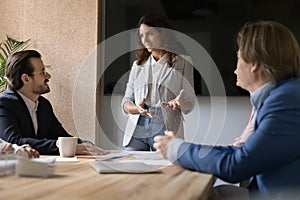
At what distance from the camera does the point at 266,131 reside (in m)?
1.24

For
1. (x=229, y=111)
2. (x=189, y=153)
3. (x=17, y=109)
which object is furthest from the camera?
(x=229, y=111)

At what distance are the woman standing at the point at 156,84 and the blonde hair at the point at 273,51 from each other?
1.04 metres

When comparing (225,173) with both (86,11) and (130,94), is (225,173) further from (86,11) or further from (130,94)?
(86,11)

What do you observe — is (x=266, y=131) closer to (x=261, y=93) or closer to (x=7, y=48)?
(x=261, y=93)

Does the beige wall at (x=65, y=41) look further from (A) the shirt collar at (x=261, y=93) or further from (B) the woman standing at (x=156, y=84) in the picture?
(A) the shirt collar at (x=261, y=93)

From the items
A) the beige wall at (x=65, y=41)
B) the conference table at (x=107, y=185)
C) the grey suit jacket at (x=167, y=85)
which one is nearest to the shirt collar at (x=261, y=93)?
the conference table at (x=107, y=185)

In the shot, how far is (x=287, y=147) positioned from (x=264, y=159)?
72 millimetres

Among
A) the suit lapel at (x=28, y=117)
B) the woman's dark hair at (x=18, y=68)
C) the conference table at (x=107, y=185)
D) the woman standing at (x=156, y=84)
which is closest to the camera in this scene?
the conference table at (x=107, y=185)

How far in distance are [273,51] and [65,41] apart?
7.79ft

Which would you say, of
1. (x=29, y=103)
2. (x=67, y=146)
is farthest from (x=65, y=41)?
(x=67, y=146)

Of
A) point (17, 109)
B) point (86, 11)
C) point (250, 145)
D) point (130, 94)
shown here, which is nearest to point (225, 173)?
point (250, 145)

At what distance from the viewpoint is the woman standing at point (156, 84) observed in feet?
7.97

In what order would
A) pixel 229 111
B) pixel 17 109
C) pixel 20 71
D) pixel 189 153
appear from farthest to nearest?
pixel 229 111
pixel 20 71
pixel 17 109
pixel 189 153

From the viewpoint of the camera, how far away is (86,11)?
3.43m
